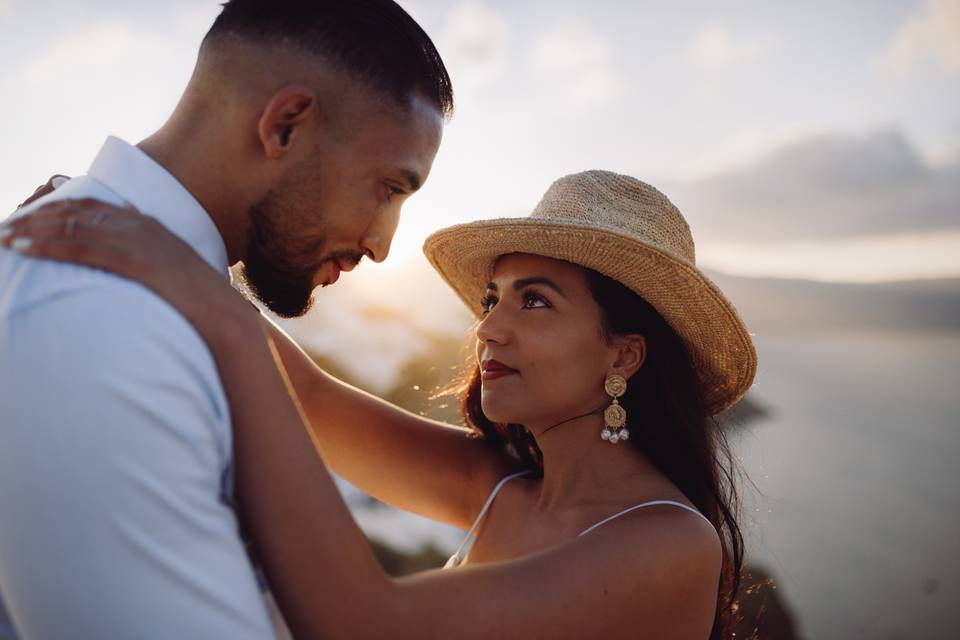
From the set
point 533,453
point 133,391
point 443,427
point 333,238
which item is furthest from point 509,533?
point 133,391

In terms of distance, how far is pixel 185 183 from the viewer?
159 centimetres

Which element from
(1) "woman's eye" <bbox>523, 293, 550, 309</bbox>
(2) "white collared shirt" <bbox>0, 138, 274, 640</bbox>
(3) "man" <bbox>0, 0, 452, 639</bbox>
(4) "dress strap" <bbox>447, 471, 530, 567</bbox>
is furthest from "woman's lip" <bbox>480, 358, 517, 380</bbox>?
(2) "white collared shirt" <bbox>0, 138, 274, 640</bbox>

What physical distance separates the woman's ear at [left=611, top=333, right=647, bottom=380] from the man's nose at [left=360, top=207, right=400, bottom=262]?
106 centimetres

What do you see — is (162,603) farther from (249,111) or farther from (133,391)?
(249,111)

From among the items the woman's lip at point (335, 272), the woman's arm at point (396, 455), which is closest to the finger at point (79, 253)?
the woman's lip at point (335, 272)

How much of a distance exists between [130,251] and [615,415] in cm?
178

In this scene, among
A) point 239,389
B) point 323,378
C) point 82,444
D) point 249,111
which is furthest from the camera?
point 323,378

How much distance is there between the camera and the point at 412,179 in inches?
73.0

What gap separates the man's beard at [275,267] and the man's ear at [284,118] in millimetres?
140

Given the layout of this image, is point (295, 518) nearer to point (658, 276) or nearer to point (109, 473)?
point (109, 473)

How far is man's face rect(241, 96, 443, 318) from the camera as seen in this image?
5.64 feet

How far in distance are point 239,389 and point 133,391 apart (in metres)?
0.21

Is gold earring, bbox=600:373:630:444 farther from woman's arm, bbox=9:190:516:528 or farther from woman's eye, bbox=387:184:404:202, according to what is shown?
woman's eye, bbox=387:184:404:202

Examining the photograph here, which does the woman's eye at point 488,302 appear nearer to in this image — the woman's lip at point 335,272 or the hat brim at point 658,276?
the hat brim at point 658,276
